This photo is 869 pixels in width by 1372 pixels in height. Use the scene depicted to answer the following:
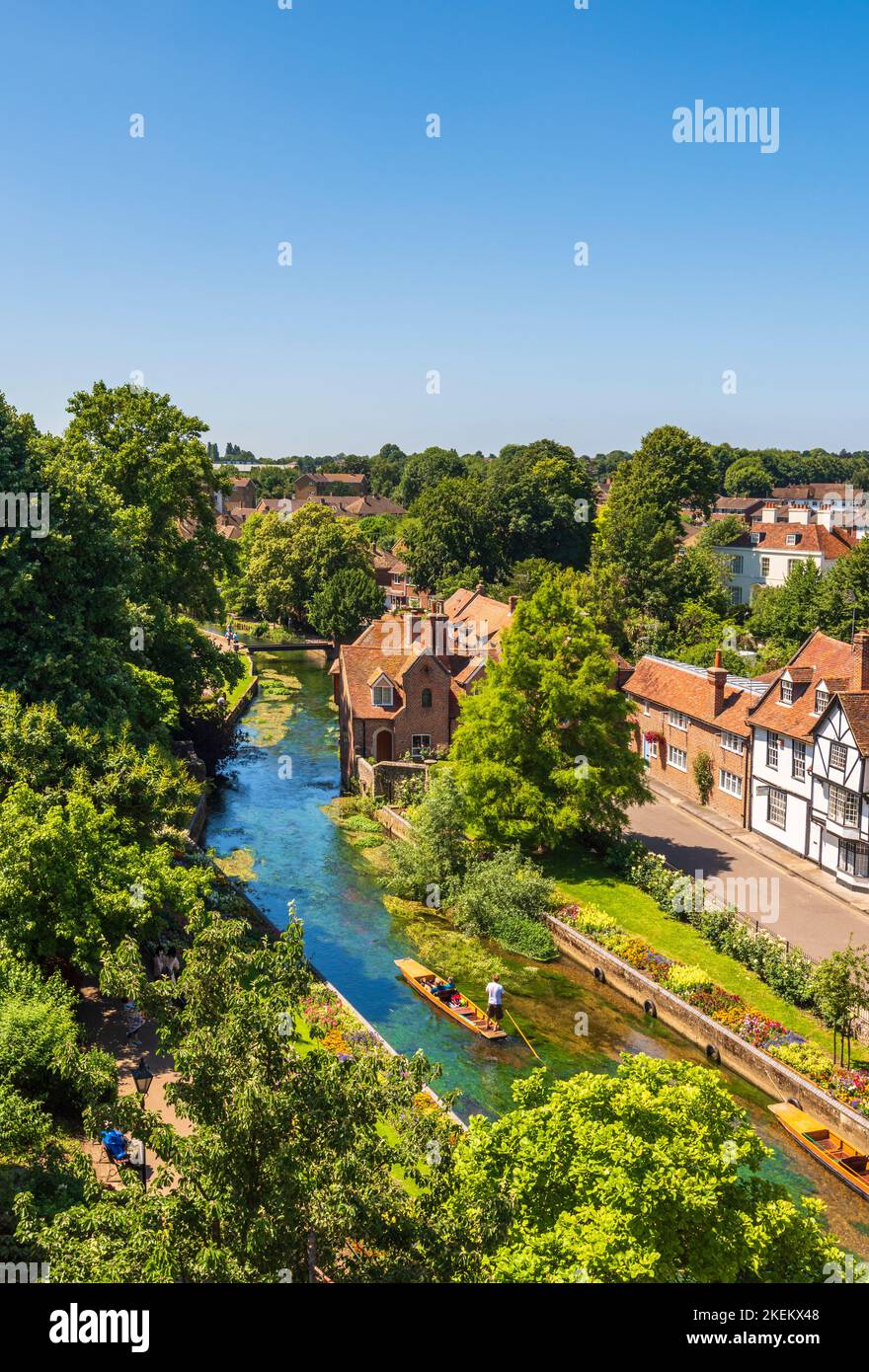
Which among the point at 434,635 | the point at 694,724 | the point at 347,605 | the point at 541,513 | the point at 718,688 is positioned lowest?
the point at 694,724

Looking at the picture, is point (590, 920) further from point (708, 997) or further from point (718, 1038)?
point (718, 1038)

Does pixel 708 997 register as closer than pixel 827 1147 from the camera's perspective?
No

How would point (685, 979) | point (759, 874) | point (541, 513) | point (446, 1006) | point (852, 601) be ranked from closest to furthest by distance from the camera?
point (685, 979)
point (446, 1006)
point (759, 874)
point (852, 601)
point (541, 513)

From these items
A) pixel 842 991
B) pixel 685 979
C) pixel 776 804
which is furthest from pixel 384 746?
pixel 842 991

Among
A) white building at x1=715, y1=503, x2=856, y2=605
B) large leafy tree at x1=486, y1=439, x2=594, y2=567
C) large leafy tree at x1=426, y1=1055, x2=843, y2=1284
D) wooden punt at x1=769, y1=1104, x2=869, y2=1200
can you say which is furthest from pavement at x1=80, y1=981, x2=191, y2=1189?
large leafy tree at x1=486, y1=439, x2=594, y2=567

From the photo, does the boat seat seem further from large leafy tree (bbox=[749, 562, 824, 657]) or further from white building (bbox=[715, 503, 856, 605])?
white building (bbox=[715, 503, 856, 605])

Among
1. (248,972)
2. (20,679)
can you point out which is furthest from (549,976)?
(248,972)
